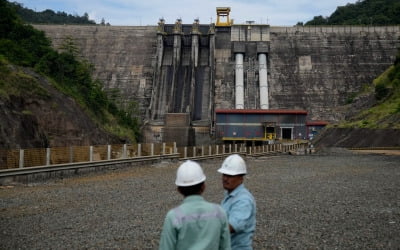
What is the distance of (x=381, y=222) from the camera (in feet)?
28.3

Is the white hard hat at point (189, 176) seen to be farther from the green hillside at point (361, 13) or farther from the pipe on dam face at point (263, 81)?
the green hillside at point (361, 13)

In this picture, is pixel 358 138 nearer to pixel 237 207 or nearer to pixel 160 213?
pixel 160 213

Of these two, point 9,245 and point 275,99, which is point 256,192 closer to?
point 9,245

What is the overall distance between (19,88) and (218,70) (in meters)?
35.6

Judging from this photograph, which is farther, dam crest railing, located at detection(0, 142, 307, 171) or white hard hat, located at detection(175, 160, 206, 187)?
dam crest railing, located at detection(0, 142, 307, 171)

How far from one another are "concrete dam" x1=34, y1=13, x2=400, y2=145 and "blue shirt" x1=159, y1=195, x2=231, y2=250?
44.2m

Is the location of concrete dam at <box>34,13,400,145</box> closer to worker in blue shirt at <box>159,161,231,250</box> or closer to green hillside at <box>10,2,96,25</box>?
worker in blue shirt at <box>159,161,231,250</box>

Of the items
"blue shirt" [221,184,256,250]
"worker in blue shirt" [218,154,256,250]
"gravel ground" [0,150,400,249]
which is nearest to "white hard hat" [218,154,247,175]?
"worker in blue shirt" [218,154,256,250]

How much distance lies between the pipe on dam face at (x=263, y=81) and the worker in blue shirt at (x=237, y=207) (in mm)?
48937

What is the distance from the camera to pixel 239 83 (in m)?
54.9

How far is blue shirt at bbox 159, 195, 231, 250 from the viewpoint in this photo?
3.11 meters

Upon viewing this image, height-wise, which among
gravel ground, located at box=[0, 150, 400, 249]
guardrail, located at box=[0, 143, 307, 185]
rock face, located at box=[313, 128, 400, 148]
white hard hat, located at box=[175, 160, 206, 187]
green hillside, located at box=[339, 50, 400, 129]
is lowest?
gravel ground, located at box=[0, 150, 400, 249]

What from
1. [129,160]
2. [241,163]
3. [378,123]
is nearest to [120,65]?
[378,123]

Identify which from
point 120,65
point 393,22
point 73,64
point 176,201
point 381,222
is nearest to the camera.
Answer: point 381,222
